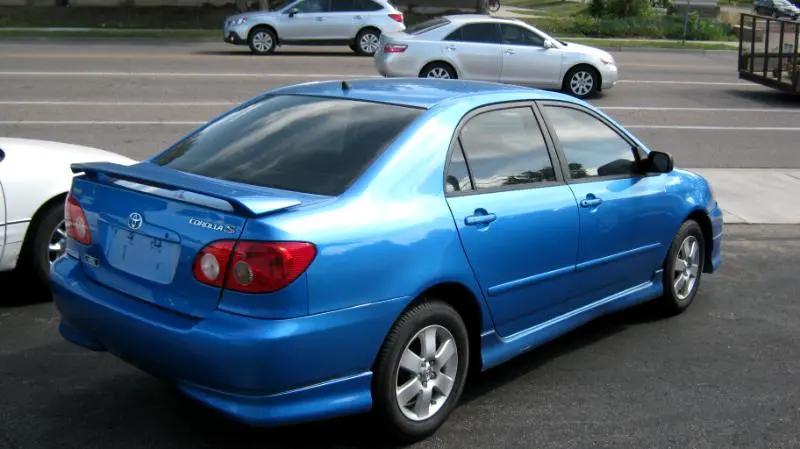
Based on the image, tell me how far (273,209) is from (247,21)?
20682 mm

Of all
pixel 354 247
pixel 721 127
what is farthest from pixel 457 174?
pixel 721 127

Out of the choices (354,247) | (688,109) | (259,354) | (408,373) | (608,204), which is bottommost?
(688,109)

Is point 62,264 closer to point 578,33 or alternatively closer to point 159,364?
point 159,364

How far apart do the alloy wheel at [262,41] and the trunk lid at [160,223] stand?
1986cm

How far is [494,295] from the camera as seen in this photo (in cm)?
470

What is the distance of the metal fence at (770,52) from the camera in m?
18.1

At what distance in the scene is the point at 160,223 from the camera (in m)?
4.06

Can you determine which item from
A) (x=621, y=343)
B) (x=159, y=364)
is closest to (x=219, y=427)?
(x=159, y=364)

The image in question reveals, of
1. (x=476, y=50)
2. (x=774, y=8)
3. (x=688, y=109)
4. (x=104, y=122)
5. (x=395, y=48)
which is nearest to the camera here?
(x=104, y=122)

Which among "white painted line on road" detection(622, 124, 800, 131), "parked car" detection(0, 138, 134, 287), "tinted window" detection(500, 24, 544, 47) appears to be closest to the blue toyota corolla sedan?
"parked car" detection(0, 138, 134, 287)

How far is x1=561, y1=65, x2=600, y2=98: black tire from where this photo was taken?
1811 centimetres

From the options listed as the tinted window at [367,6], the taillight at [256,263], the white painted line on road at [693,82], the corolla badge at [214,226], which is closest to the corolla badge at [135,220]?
the corolla badge at [214,226]

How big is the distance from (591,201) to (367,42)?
19.9m

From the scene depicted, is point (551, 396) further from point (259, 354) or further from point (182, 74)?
point (182, 74)
